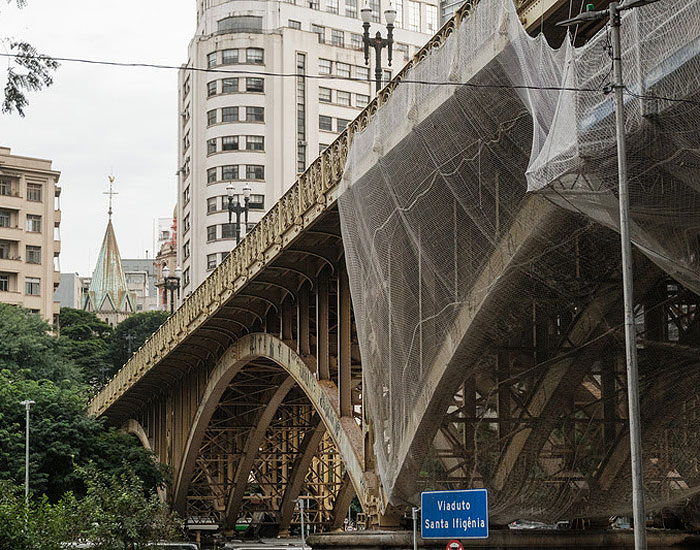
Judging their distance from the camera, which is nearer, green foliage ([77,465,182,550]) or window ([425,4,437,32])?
green foliage ([77,465,182,550])

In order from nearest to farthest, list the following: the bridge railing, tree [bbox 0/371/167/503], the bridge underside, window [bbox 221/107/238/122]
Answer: the bridge underside
the bridge railing
tree [bbox 0/371/167/503]
window [bbox 221/107/238/122]

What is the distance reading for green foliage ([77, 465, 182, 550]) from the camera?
26047 millimetres

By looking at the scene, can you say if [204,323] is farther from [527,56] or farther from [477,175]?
[527,56]

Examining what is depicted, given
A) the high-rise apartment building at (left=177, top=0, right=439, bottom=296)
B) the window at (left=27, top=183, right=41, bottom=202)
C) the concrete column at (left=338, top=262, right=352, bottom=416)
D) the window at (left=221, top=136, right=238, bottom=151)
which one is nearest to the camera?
the concrete column at (left=338, top=262, right=352, bottom=416)

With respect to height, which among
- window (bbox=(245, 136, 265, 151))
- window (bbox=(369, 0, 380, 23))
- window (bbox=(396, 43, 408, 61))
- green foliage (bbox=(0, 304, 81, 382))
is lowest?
green foliage (bbox=(0, 304, 81, 382))

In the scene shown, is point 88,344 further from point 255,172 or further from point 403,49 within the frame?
point 403,49

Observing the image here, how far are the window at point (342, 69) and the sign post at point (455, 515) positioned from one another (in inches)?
3033

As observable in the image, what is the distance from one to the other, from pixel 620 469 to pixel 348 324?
329 inches

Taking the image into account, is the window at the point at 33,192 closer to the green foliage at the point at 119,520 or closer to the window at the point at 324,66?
the window at the point at 324,66

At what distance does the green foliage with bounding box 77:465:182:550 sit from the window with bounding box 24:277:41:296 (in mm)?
76707

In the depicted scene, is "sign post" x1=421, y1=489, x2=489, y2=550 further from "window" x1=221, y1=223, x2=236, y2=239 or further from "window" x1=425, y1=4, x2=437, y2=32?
"window" x1=425, y1=4, x2=437, y2=32

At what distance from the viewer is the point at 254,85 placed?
299ft

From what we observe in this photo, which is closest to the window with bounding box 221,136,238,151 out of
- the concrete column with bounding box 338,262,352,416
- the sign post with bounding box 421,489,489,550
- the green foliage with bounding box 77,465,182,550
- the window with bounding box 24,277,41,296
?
the window with bounding box 24,277,41,296

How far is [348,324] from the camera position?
31.0 metres
